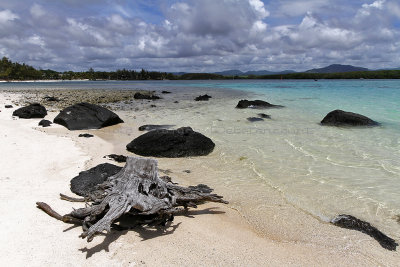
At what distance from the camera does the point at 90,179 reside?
19.1 feet

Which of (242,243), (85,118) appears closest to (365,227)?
(242,243)

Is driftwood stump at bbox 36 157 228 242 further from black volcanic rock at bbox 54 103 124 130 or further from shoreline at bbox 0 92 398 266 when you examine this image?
black volcanic rock at bbox 54 103 124 130

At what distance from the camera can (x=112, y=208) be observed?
4.23 metres

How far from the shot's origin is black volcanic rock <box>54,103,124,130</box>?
43.5 feet

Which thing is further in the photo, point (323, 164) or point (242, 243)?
point (323, 164)

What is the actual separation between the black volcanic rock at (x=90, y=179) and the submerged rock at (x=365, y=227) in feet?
15.3

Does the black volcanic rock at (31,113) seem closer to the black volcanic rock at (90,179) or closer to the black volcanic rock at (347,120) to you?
the black volcanic rock at (90,179)

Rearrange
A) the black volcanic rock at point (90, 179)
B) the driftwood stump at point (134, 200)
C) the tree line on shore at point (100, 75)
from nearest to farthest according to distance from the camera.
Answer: the driftwood stump at point (134, 200), the black volcanic rock at point (90, 179), the tree line on shore at point (100, 75)

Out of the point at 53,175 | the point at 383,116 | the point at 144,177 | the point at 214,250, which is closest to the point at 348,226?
the point at 214,250

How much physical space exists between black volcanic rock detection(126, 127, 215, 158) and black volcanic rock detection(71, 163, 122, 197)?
2.83 metres

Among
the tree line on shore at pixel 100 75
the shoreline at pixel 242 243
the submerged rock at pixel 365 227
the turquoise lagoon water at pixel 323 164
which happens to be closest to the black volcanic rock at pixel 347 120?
the turquoise lagoon water at pixel 323 164

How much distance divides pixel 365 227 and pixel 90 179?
17.6 feet

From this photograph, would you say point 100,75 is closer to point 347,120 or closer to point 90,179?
point 347,120

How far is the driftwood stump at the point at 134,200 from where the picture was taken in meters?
4.16
